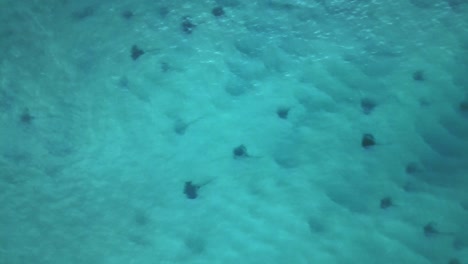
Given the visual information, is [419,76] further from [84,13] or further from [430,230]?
[84,13]

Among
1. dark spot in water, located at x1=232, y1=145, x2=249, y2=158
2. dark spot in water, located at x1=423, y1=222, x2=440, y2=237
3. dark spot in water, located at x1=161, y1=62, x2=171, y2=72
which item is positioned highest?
dark spot in water, located at x1=161, y1=62, x2=171, y2=72

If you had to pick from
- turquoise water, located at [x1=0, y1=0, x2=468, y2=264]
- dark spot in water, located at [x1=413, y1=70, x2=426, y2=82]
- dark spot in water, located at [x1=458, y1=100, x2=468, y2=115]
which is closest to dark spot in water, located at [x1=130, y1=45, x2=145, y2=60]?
turquoise water, located at [x1=0, y1=0, x2=468, y2=264]

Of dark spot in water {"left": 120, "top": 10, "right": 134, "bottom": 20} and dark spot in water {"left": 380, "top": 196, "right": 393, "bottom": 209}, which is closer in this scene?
dark spot in water {"left": 380, "top": 196, "right": 393, "bottom": 209}

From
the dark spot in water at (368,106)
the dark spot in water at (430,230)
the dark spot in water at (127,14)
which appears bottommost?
the dark spot in water at (430,230)

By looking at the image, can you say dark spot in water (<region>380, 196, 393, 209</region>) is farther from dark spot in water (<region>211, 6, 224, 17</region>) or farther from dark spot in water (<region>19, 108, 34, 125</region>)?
dark spot in water (<region>19, 108, 34, 125</region>)

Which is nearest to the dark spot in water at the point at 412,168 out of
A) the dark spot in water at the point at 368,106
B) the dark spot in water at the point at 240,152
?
the dark spot in water at the point at 368,106

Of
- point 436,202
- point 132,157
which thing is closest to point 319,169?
point 436,202

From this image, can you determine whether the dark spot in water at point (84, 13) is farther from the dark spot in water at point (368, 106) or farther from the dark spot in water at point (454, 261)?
the dark spot in water at point (454, 261)

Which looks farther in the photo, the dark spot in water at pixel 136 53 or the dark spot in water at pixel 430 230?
the dark spot in water at pixel 136 53

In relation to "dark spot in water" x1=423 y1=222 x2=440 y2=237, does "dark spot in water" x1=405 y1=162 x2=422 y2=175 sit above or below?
above

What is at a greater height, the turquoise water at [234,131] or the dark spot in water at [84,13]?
the dark spot in water at [84,13]
